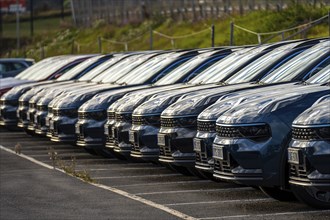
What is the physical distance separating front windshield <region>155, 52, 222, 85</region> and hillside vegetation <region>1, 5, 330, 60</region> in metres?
11.5

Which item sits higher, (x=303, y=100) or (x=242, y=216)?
(x=303, y=100)

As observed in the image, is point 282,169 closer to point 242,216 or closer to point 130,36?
point 242,216

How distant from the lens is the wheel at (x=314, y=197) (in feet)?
37.9

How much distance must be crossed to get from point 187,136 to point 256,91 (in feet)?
3.40

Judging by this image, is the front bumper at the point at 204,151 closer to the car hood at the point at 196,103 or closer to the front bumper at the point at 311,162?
the car hood at the point at 196,103

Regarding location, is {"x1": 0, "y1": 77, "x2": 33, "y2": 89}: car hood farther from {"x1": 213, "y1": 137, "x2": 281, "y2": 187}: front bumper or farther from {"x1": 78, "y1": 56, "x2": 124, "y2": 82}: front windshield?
{"x1": 213, "y1": 137, "x2": 281, "y2": 187}: front bumper

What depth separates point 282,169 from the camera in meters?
11.7

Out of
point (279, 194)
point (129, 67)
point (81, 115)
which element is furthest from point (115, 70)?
point (279, 194)

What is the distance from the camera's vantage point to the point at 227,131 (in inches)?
472

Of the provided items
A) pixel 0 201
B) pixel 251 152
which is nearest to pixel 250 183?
pixel 251 152

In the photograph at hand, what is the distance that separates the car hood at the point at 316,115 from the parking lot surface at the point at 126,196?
3.02ft

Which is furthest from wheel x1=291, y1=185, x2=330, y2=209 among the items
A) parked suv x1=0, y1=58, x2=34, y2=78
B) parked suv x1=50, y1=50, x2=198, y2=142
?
parked suv x1=0, y1=58, x2=34, y2=78

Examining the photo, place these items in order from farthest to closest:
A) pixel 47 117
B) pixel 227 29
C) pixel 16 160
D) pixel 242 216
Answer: pixel 227 29, pixel 47 117, pixel 16 160, pixel 242 216

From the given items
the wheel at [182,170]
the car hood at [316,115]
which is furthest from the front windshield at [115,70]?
the car hood at [316,115]
